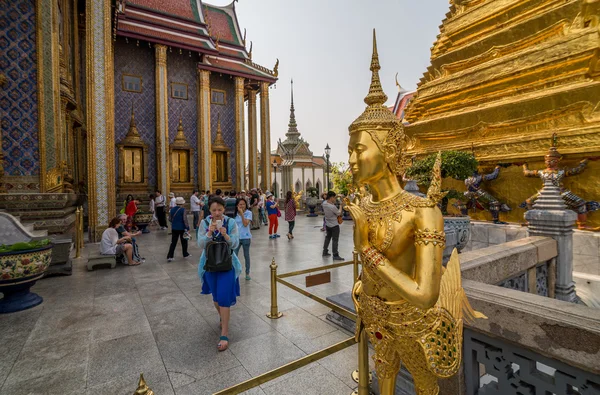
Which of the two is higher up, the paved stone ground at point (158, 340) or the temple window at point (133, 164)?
the temple window at point (133, 164)

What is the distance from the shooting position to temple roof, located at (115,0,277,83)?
17.9 metres

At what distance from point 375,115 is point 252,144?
21460 mm

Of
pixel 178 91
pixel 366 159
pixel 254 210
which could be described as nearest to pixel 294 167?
pixel 178 91

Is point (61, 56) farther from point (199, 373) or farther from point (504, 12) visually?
point (504, 12)

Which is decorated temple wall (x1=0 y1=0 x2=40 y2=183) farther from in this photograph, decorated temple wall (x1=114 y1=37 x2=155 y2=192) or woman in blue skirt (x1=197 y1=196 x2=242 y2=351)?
decorated temple wall (x1=114 y1=37 x2=155 y2=192)

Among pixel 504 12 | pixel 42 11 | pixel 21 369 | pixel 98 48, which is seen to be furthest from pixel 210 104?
pixel 21 369

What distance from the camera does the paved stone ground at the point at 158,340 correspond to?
3025mm

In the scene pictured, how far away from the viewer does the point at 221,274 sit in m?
3.89

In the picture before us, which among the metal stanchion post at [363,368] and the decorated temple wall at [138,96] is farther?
the decorated temple wall at [138,96]

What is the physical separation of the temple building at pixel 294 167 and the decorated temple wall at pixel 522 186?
120 ft

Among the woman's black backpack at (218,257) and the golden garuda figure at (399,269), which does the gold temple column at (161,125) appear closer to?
the woman's black backpack at (218,257)

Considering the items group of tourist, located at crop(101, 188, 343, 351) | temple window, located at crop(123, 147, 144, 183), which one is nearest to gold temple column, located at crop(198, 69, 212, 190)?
temple window, located at crop(123, 147, 144, 183)

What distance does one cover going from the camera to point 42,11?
880 centimetres

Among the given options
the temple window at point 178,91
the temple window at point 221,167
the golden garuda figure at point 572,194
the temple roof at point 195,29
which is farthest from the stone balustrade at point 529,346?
the temple window at point 178,91
